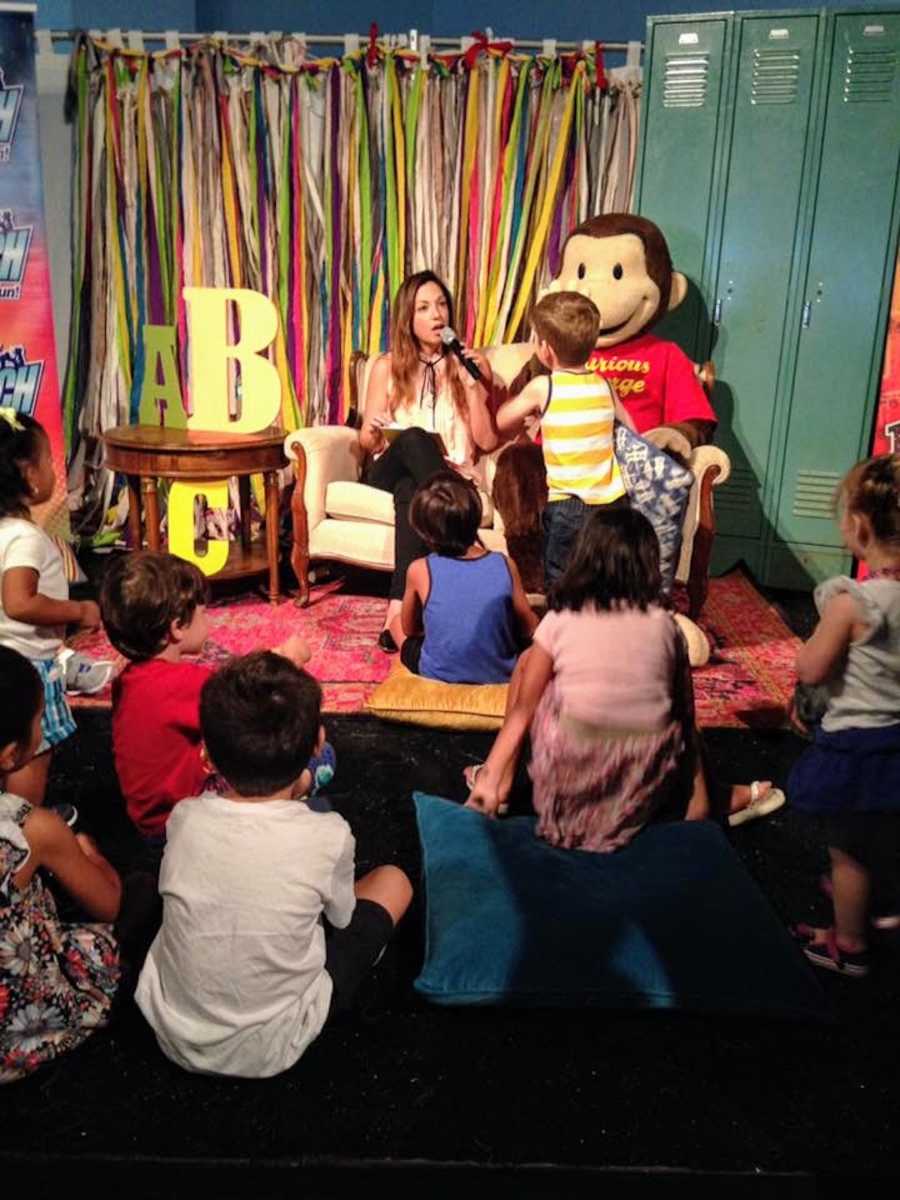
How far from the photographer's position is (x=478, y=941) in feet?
6.61

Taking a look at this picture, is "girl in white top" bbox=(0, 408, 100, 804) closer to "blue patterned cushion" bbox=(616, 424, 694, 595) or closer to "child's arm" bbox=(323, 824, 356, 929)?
"child's arm" bbox=(323, 824, 356, 929)

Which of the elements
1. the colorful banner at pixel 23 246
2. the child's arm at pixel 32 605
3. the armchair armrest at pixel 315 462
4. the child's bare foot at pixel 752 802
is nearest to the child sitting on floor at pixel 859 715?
the child's bare foot at pixel 752 802

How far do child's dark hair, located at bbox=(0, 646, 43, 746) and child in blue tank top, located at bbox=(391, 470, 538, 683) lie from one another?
160cm

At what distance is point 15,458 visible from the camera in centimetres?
254

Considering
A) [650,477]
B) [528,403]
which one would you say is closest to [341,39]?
[528,403]

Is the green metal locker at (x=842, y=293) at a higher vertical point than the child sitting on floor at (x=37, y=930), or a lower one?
higher

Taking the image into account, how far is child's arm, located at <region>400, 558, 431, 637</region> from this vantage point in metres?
3.27

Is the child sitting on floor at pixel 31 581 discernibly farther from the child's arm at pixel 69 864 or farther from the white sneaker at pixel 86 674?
the child's arm at pixel 69 864

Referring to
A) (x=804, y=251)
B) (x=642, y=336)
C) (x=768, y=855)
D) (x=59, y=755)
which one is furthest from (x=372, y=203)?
(x=768, y=855)

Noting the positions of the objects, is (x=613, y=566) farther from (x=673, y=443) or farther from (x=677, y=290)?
(x=677, y=290)

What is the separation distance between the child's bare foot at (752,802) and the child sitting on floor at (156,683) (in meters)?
1.16

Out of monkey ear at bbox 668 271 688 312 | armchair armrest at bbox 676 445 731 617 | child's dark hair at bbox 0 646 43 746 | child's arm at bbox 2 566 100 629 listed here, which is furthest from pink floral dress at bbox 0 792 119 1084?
monkey ear at bbox 668 271 688 312

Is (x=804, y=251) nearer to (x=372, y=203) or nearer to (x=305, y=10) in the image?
(x=372, y=203)

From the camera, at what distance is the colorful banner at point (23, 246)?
4.04 metres
